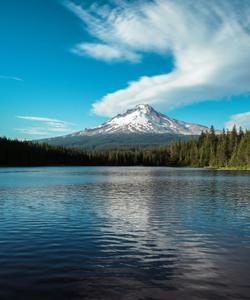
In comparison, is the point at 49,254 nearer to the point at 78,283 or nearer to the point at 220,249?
the point at 78,283

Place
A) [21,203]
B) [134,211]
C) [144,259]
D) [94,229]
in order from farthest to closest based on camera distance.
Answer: [21,203] → [134,211] → [94,229] → [144,259]

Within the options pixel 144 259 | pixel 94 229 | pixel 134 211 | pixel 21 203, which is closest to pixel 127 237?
pixel 94 229

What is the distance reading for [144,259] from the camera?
893 inches

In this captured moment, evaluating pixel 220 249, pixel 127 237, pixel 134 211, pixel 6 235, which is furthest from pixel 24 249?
pixel 134 211

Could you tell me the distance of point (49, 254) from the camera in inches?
A: 925

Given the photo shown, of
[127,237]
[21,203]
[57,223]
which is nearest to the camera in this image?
[127,237]

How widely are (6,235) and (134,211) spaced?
1681 cm

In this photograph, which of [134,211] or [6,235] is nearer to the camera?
[6,235]

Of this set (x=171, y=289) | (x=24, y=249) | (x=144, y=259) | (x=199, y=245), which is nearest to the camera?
(x=171, y=289)

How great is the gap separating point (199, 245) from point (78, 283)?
37.1ft

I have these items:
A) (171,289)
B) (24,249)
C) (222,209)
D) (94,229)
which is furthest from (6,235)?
(222,209)

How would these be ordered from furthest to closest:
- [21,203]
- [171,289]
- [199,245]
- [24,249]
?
[21,203], [199,245], [24,249], [171,289]

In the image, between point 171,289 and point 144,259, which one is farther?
point 144,259

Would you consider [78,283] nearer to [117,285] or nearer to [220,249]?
[117,285]
